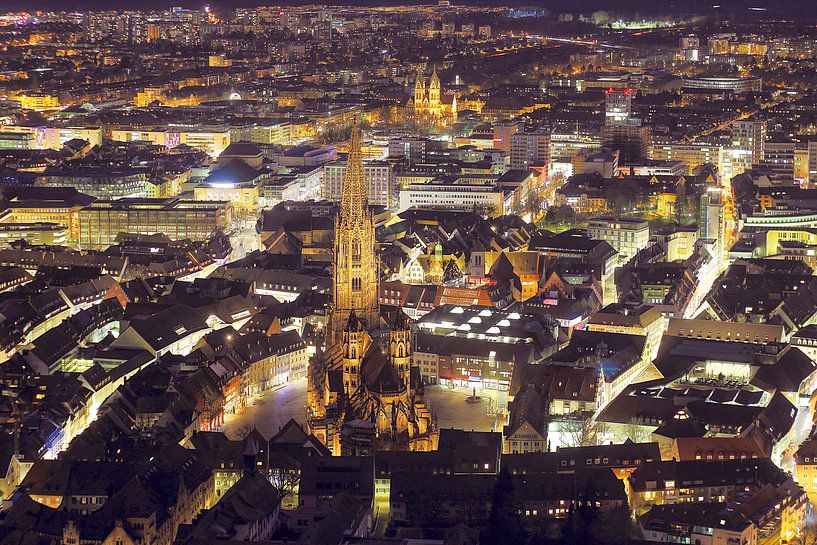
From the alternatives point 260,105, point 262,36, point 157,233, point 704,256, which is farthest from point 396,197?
point 262,36

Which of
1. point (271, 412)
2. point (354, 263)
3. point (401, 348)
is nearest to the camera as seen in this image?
point (401, 348)

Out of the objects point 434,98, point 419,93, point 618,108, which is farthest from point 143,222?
point 419,93

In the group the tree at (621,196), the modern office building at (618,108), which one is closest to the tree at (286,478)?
the tree at (621,196)

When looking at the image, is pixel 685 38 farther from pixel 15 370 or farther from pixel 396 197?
pixel 15 370

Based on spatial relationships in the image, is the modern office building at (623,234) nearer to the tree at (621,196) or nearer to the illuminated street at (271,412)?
the tree at (621,196)

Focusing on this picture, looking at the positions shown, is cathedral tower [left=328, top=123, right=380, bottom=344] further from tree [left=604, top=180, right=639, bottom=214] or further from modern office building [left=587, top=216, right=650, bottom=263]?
tree [left=604, top=180, right=639, bottom=214]

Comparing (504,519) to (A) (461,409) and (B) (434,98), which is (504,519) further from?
(B) (434,98)
